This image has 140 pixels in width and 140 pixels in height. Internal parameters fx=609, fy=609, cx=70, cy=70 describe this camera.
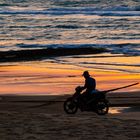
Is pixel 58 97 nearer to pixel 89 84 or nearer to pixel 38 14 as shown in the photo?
pixel 89 84

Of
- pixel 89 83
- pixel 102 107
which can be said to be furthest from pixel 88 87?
pixel 102 107

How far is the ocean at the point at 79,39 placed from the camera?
1158 inches

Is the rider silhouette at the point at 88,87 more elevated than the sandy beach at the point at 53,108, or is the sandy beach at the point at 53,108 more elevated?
the rider silhouette at the point at 88,87

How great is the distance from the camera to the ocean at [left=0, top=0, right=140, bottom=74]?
1158 inches

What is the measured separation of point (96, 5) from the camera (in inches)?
3172

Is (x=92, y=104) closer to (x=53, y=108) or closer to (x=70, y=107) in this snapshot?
(x=70, y=107)

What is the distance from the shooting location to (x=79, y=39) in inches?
1609

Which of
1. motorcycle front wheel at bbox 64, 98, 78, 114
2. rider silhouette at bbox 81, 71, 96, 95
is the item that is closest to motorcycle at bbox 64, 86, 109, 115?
motorcycle front wheel at bbox 64, 98, 78, 114

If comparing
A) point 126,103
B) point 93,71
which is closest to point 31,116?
point 126,103

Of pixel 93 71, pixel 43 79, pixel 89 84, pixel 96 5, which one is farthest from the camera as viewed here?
pixel 96 5

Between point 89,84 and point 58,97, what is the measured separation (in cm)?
369

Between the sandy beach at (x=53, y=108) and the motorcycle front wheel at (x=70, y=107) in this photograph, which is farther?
the motorcycle front wheel at (x=70, y=107)

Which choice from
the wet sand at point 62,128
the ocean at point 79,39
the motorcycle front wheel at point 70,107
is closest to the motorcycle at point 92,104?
the motorcycle front wheel at point 70,107

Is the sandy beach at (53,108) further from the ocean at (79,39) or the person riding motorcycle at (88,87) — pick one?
the ocean at (79,39)
